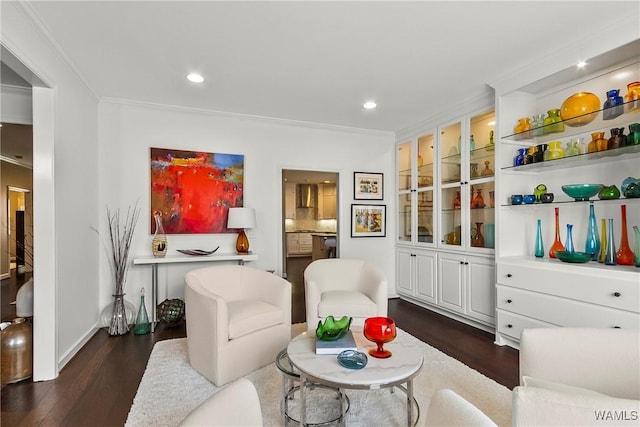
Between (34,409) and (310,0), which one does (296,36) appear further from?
(34,409)

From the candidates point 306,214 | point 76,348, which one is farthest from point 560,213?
point 306,214

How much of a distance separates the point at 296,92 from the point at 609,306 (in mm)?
3246

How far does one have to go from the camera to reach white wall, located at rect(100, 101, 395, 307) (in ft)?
12.3

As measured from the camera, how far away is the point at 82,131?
3186 mm

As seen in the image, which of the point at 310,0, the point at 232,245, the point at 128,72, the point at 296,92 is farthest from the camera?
the point at 232,245

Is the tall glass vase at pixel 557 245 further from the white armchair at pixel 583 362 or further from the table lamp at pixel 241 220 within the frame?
the table lamp at pixel 241 220

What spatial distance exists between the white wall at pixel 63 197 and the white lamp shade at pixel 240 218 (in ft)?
4.62

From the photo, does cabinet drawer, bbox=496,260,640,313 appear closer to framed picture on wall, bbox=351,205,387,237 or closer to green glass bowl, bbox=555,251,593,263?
green glass bowl, bbox=555,251,593,263

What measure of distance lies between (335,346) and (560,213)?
8.53 ft

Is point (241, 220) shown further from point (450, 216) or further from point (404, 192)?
point (450, 216)

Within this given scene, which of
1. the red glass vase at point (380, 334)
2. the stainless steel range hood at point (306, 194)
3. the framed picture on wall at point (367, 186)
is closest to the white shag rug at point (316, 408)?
the red glass vase at point (380, 334)

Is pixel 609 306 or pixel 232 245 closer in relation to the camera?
pixel 609 306

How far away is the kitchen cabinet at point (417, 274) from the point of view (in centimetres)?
432

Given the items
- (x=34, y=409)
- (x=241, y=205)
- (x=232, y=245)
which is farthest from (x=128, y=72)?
(x=34, y=409)
